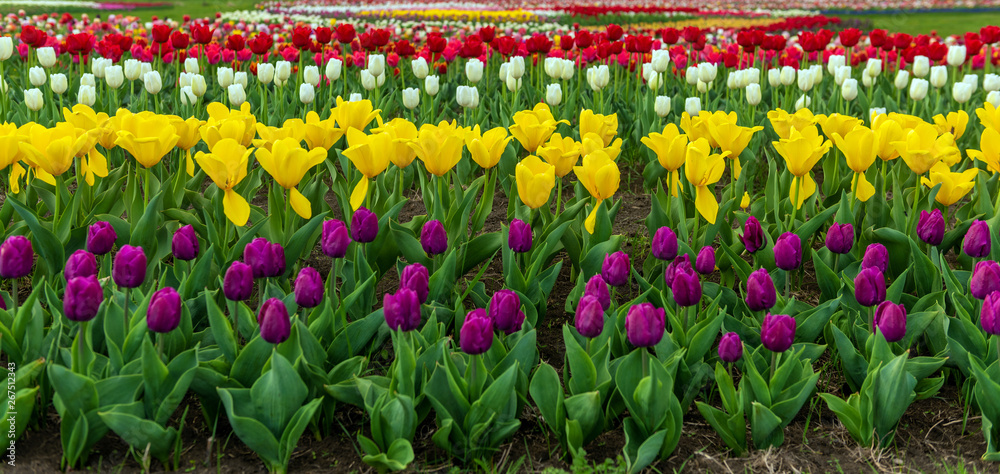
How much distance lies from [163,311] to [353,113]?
5.25ft

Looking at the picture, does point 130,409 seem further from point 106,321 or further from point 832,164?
point 832,164

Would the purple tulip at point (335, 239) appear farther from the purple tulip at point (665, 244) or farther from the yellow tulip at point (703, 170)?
the yellow tulip at point (703, 170)

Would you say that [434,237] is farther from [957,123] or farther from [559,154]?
[957,123]

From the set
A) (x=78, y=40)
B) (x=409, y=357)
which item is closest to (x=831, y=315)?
(x=409, y=357)

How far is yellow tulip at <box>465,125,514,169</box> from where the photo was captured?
298 cm

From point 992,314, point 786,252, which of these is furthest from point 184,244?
point 992,314

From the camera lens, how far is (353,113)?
3381 millimetres

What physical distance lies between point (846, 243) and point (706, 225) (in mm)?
636

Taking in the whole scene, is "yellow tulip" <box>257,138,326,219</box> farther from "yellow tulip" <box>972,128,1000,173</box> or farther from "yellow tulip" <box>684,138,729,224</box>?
"yellow tulip" <box>972,128,1000,173</box>

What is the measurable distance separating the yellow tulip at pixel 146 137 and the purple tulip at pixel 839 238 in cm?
208

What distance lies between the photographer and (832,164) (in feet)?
12.4

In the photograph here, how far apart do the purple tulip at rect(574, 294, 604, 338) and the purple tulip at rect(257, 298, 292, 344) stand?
2.20 ft

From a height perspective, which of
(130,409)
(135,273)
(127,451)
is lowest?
(127,451)

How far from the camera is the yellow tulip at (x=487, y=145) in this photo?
9.78 ft
